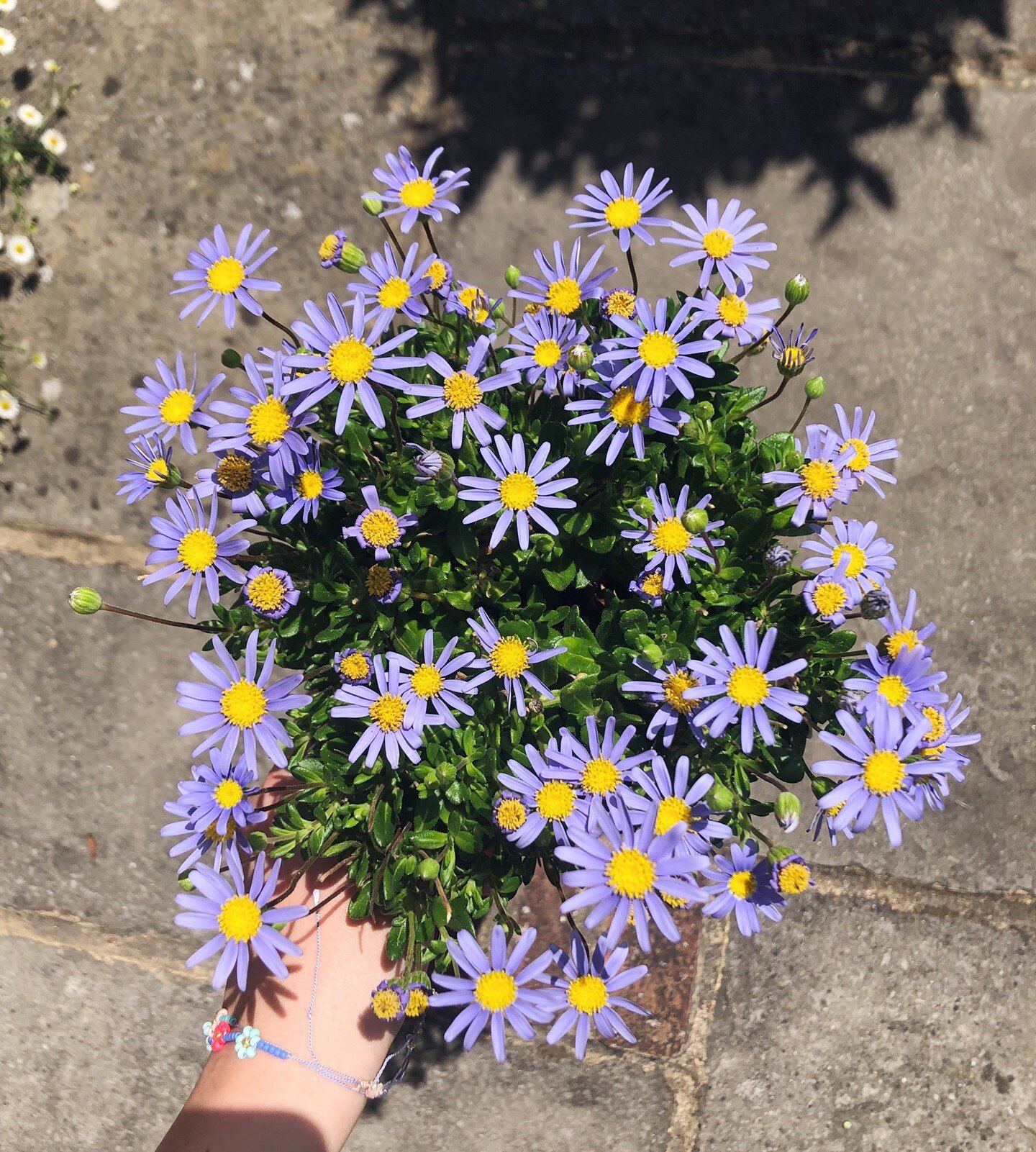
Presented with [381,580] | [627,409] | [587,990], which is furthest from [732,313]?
[587,990]

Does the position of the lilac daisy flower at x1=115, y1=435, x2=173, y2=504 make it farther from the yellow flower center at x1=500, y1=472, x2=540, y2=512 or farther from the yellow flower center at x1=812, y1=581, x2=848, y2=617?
the yellow flower center at x1=812, y1=581, x2=848, y2=617

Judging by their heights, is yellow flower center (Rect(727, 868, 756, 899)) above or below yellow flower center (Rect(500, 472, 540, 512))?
below

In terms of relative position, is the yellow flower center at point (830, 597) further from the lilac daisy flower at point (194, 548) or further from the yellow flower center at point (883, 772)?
the lilac daisy flower at point (194, 548)

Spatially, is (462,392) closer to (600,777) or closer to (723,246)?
(723,246)

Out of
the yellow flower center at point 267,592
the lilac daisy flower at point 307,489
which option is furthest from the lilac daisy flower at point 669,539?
the yellow flower center at point 267,592

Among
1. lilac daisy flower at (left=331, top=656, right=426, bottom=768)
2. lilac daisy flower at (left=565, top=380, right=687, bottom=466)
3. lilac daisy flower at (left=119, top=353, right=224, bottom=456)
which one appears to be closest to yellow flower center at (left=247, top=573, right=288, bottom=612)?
lilac daisy flower at (left=331, top=656, right=426, bottom=768)

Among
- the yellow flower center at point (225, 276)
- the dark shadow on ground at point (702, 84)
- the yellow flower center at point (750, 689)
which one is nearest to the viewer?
the yellow flower center at point (750, 689)

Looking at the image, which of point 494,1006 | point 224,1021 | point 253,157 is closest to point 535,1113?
point 224,1021
